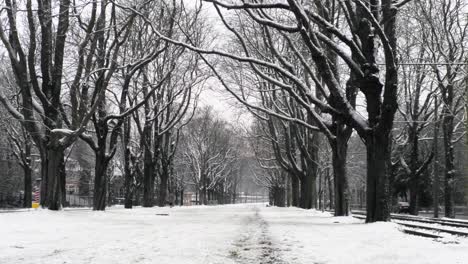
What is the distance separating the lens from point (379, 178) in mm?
14859

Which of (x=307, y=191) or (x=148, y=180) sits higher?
(x=148, y=180)

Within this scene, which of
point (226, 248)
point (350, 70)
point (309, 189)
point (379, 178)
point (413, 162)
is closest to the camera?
point (226, 248)

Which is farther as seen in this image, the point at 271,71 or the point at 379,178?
the point at 271,71

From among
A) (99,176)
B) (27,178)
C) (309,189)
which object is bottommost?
(309,189)

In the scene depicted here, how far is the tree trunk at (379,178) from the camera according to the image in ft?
48.6

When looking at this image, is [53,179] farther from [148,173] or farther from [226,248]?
[148,173]

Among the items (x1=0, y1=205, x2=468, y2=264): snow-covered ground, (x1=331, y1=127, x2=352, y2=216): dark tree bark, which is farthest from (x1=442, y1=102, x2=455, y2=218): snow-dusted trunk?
(x1=0, y1=205, x2=468, y2=264): snow-covered ground

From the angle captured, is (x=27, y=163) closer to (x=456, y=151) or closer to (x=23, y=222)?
(x=23, y=222)

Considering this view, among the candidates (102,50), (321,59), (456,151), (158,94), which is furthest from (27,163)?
(456,151)

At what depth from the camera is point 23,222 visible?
1456 cm

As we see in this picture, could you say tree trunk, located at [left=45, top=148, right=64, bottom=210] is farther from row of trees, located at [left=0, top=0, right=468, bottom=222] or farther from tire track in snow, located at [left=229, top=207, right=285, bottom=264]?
tire track in snow, located at [left=229, top=207, right=285, bottom=264]

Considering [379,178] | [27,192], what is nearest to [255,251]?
[379,178]

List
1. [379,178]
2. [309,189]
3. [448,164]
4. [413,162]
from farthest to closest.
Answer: [309,189] → [413,162] → [448,164] → [379,178]

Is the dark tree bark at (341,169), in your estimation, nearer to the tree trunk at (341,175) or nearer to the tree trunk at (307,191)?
the tree trunk at (341,175)
